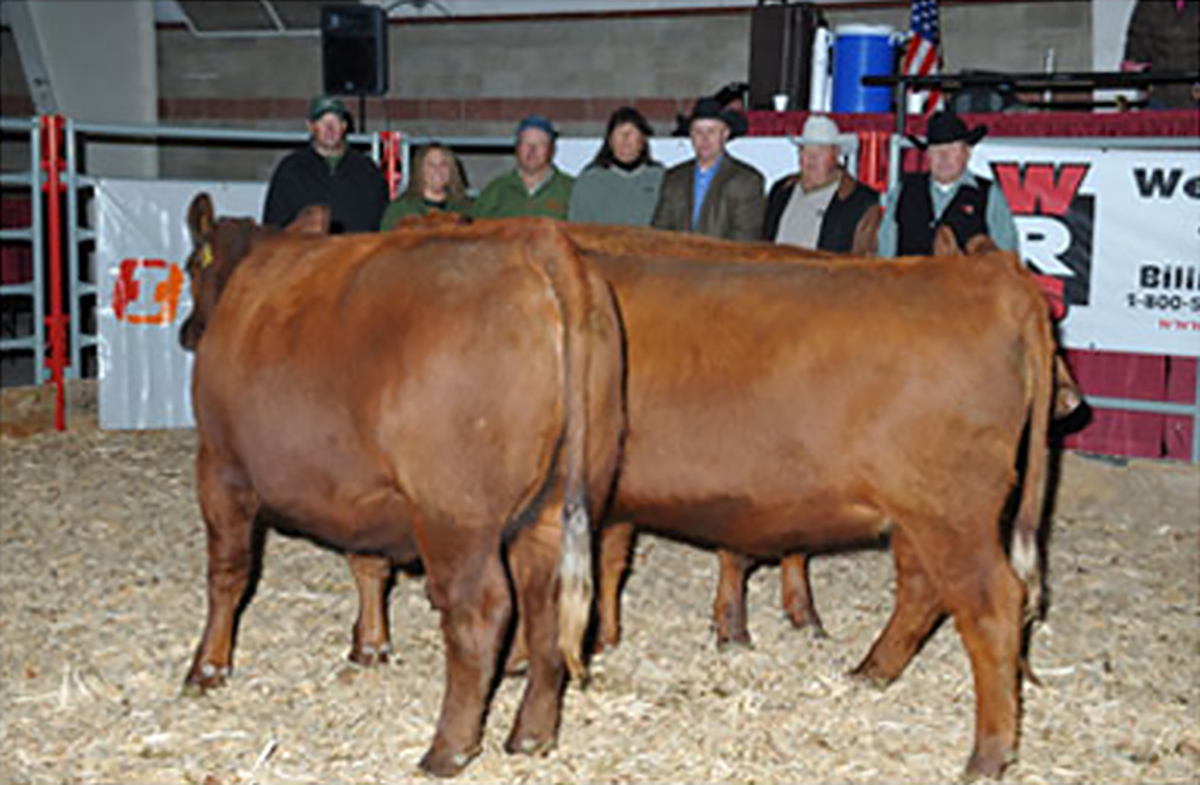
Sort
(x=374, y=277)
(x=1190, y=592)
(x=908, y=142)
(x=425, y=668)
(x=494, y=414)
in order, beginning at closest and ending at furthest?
1. (x=494, y=414)
2. (x=374, y=277)
3. (x=425, y=668)
4. (x=1190, y=592)
5. (x=908, y=142)

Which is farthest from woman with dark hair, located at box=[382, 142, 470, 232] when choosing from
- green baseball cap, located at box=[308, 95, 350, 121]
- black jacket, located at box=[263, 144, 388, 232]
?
green baseball cap, located at box=[308, 95, 350, 121]

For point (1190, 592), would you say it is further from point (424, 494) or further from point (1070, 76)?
point (424, 494)

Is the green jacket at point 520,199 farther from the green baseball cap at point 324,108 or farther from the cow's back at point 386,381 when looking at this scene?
the cow's back at point 386,381

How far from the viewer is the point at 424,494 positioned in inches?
145

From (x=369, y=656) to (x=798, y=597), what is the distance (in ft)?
5.47

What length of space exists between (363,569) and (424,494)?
4.12 ft

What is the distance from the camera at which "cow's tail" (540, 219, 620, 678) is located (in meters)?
3.62

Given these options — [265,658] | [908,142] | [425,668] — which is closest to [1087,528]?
[908,142]

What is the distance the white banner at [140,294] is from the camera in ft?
27.9

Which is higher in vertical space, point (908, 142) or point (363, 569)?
point (908, 142)

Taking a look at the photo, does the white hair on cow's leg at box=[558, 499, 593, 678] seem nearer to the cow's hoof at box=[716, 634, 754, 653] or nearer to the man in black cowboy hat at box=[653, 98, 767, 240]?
the cow's hoof at box=[716, 634, 754, 653]

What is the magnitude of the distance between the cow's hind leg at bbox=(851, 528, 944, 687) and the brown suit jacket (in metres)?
1.98

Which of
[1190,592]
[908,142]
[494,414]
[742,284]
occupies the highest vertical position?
[908,142]

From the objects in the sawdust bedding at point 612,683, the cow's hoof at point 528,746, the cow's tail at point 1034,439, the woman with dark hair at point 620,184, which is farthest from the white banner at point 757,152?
the cow's hoof at point 528,746
